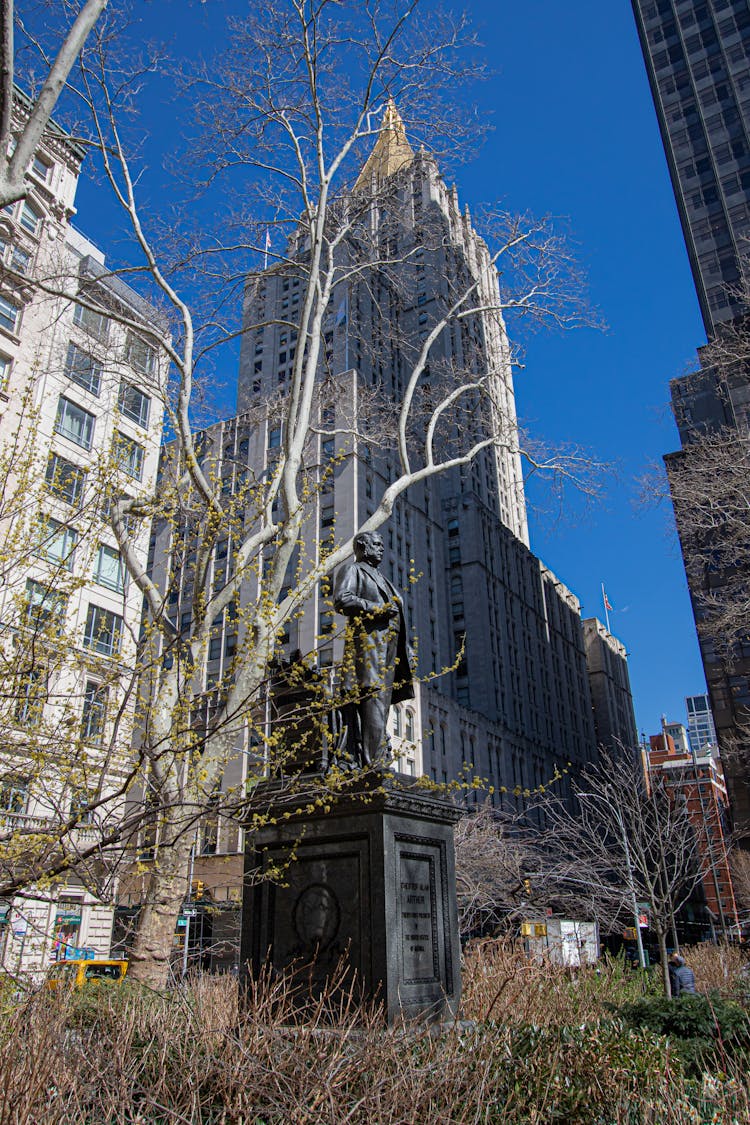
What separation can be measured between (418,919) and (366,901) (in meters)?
0.70

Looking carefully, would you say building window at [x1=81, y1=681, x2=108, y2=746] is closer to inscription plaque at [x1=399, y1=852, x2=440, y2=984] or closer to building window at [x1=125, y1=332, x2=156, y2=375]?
inscription plaque at [x1=399, y1=852, x2=440, y2=984]

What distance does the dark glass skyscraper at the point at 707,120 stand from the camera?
73.1m

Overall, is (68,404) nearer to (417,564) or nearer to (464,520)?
(417,564)

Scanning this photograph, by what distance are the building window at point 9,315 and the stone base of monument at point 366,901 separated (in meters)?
26.6

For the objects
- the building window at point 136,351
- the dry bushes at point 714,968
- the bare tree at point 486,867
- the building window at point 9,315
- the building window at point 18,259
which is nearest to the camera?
the dry bushes at point 714,968

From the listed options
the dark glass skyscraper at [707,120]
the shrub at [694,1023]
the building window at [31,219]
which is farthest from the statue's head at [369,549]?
the dark glass skyscraper at [707,120]

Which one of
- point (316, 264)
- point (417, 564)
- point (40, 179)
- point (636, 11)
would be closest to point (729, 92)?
point (636, 11)

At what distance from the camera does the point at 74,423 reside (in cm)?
3161

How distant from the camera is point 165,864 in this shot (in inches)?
424

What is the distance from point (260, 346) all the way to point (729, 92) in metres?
50.6

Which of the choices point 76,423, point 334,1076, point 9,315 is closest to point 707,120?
point 76,423

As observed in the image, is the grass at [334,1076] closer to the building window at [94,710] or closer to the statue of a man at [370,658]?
the building window at [94,710]

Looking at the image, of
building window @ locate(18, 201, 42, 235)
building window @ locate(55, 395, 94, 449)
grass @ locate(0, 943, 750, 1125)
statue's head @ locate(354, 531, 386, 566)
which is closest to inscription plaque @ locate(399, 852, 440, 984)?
grass @ locate(0, 943, 750, 1125)

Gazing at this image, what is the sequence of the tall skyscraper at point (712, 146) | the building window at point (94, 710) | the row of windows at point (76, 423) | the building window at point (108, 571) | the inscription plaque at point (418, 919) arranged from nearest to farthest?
1. the inscription plaque at point (418, 919)
2. the building window at point (94, 710)
3. the row of windows at point (76, 423)
4. the building window at point (108, 571)
5. the tall skyscraper at point (712, 146)
